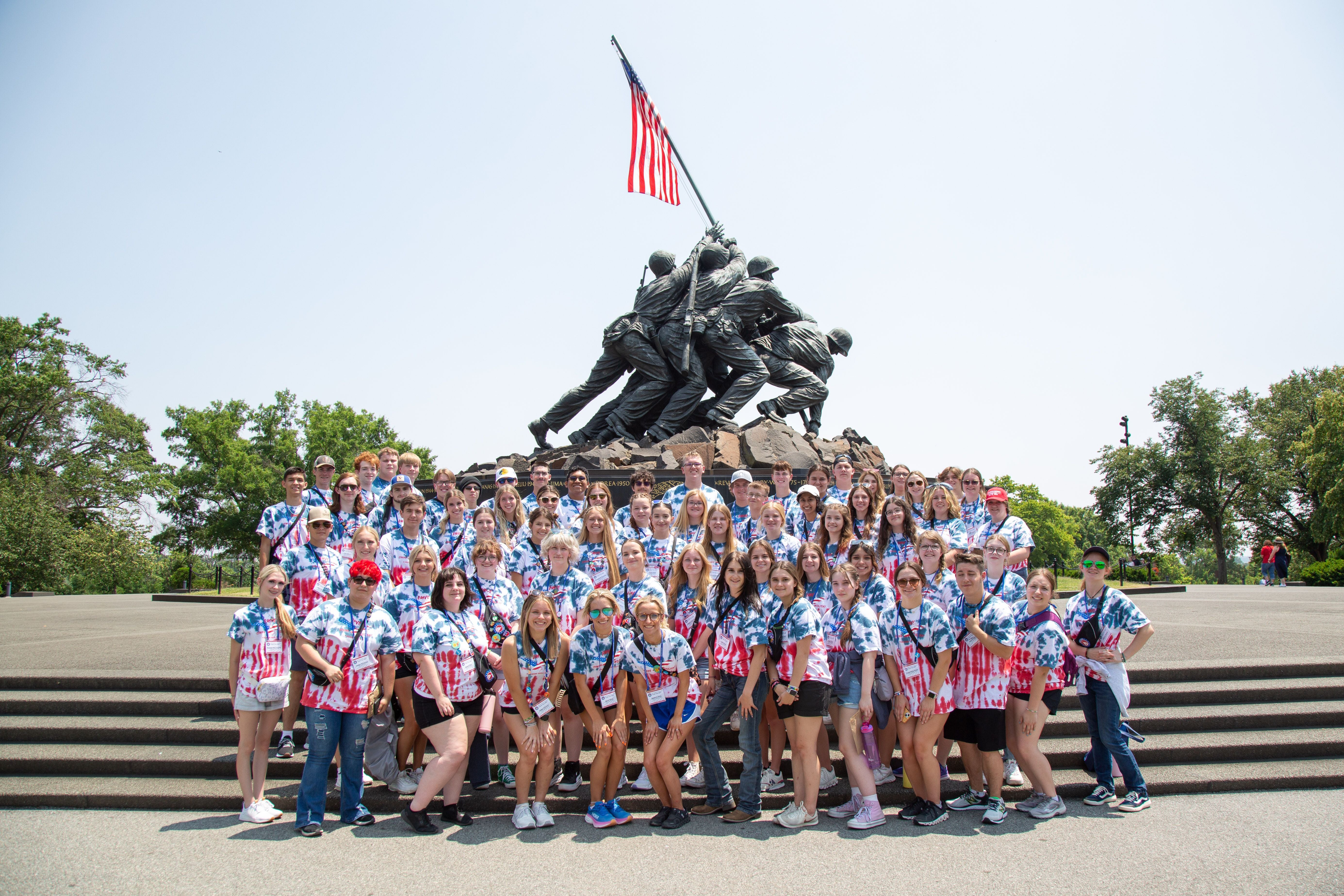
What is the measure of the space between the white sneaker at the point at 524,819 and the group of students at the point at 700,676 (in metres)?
0.04

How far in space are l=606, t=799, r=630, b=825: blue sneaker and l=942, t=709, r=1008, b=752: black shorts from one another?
2.12m

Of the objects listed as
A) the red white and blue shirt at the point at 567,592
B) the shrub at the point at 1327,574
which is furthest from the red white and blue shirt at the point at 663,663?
the shrub at the point at 1327,574

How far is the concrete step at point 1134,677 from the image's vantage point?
7.20 meters

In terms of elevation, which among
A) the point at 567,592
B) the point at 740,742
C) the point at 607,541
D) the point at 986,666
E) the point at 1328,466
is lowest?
→ the point at 740,742

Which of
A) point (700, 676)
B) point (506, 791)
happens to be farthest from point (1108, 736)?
point (506, 791)

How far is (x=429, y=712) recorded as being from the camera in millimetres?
5043

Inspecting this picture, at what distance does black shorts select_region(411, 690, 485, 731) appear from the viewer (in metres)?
5.04

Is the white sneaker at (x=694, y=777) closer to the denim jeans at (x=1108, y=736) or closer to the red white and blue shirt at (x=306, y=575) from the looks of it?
the denim jeans at (x=1108, y=736)

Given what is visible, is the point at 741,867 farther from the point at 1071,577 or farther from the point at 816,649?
the point at 1071,577

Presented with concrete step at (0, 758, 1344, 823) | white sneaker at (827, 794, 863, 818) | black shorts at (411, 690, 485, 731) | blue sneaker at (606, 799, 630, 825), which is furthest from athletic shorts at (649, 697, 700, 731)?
black shorts at (411, 690, 485, 731)

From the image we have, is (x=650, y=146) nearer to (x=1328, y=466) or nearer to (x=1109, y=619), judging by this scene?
(x=1109, y=619)

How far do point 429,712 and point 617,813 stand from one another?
1328 millimetres

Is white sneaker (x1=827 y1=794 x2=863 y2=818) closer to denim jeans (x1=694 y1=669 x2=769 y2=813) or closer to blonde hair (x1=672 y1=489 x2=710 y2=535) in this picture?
denim jeans (x1=694 y1=669 x2=769 y2=813)

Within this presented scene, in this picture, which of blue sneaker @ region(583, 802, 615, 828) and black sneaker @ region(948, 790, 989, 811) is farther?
black sneaker @ region(948, 790, 989, 811)
